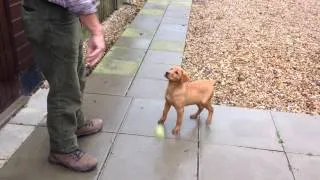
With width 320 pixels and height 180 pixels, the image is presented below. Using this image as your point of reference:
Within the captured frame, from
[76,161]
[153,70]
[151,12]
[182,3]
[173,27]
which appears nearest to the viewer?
[76,161]

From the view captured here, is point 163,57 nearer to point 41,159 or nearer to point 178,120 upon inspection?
point 178,120

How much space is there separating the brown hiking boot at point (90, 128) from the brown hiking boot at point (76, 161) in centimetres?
36

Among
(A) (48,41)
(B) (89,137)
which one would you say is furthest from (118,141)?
(A) (48,41)

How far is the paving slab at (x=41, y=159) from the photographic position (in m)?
2.89

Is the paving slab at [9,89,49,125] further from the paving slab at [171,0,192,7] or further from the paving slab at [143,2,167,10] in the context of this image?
the paving slab at [171,0,192,7]

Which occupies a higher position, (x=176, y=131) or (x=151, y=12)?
(x=176, y=131)

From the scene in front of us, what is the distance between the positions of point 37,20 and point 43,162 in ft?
3.58

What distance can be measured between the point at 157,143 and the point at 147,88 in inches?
45.0

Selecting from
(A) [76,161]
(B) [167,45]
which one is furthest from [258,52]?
(A) [76,161]

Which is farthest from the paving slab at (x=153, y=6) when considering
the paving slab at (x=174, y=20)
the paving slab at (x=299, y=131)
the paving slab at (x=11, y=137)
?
the paving slab at (x=11, y=137)

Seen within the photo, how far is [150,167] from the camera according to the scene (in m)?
3.03

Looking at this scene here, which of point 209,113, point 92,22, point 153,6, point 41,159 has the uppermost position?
point 92,22

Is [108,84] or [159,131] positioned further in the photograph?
[108,84]

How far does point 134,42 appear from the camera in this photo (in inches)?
228
